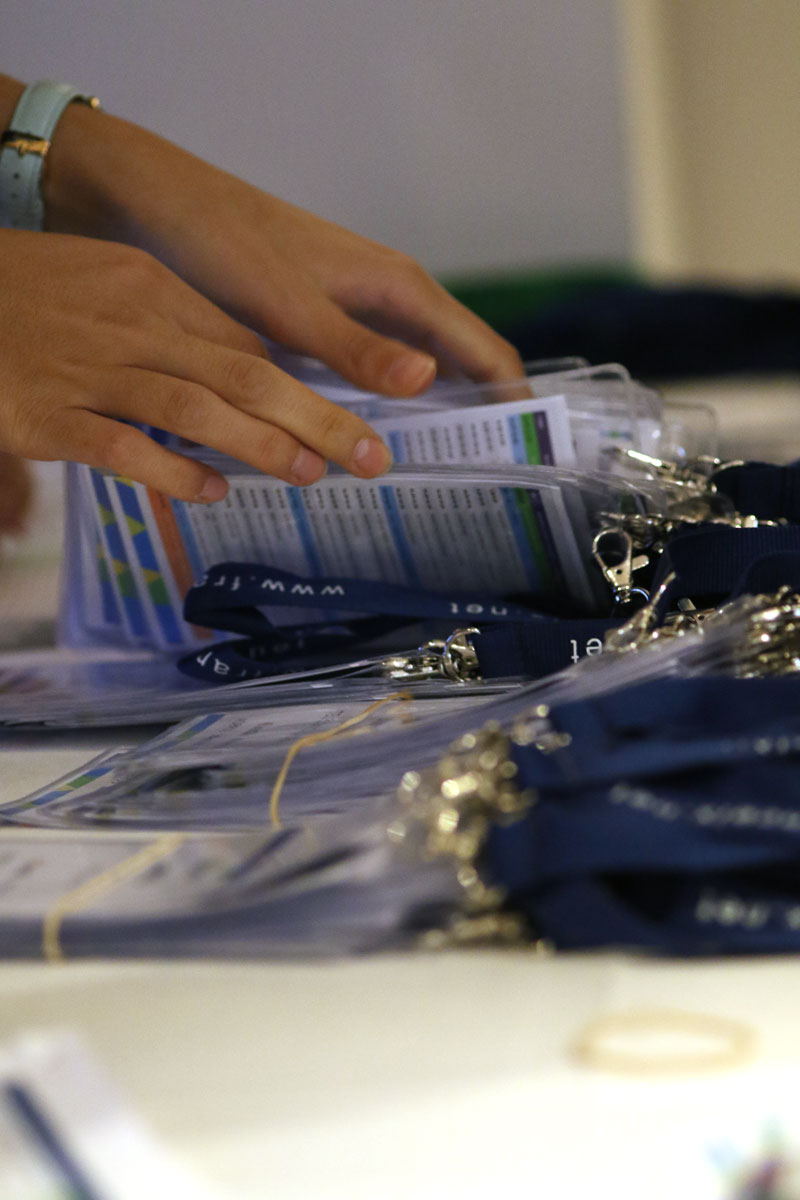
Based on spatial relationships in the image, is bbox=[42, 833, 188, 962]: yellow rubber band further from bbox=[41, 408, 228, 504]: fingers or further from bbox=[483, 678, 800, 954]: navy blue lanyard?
bbox=[41, 408, 228, 504]: fingers

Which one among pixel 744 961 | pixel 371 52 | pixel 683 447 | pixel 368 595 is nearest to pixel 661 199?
pixel 371 52

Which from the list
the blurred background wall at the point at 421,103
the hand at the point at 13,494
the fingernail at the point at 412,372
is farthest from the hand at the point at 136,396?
the blurred background wall at the point at 421,103

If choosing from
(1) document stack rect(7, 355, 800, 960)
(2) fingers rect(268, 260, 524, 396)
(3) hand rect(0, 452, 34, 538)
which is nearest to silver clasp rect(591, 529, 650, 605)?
(1) document stack rect(7, 355, 800, 960)

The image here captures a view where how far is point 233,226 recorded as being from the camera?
881mm

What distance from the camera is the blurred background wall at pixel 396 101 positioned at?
2.76 m

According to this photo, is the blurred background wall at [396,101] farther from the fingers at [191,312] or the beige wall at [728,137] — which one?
the fingers at [191,312]

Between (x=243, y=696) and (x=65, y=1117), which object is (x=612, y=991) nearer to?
(x=65, y=1117)

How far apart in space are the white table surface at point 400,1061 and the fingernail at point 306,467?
346 millimetres

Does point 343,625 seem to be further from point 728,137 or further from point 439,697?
point 728,137

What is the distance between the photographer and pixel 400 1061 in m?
0.33

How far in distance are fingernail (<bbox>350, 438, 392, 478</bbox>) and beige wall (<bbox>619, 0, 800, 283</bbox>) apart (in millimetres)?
3387

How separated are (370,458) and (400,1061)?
1.32 feet

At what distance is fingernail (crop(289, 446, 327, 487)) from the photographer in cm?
67

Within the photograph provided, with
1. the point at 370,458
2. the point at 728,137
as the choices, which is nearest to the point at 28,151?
the point at 370,458
